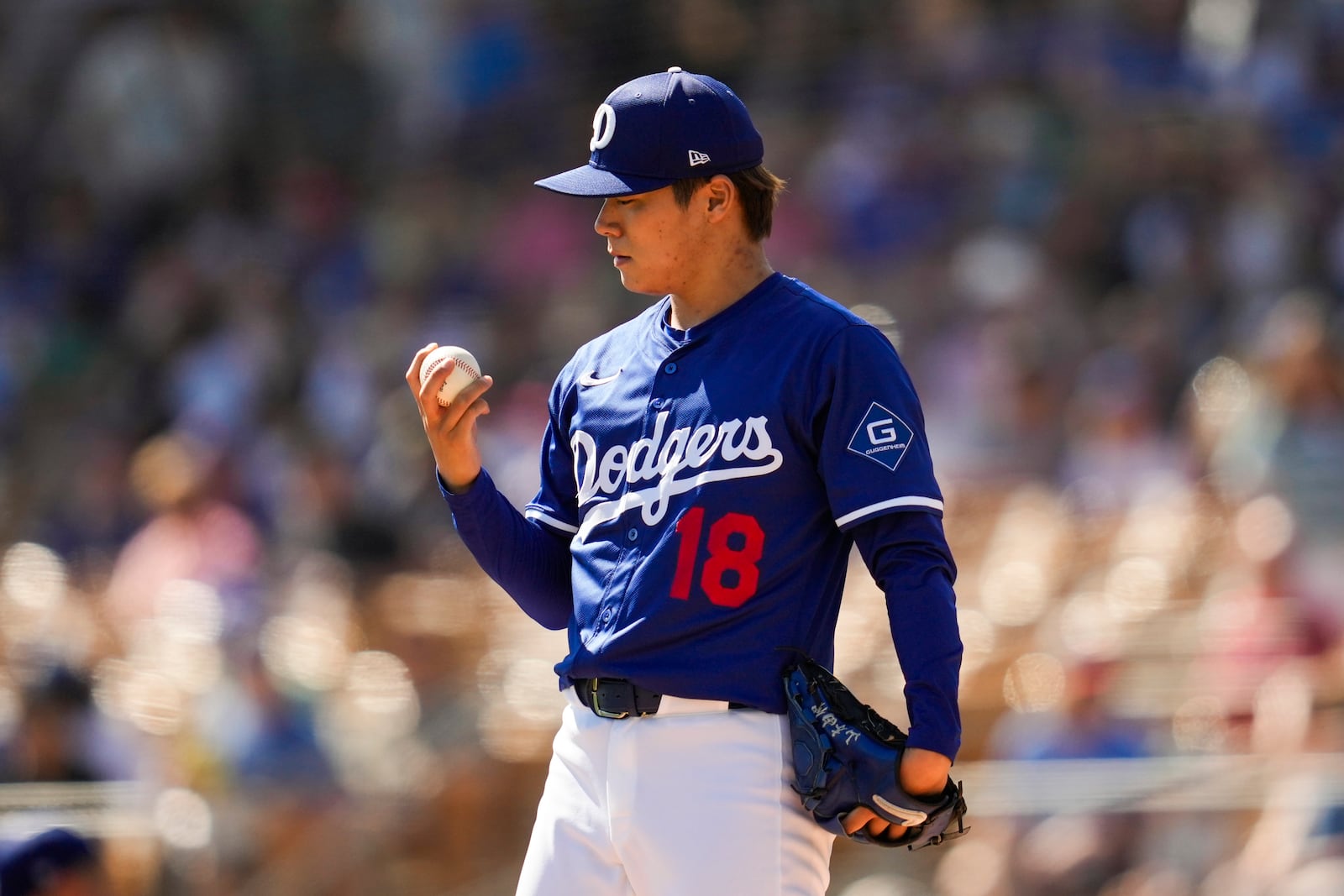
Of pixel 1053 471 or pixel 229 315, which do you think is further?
pixel 229 315

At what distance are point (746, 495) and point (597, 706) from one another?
0.39 meters

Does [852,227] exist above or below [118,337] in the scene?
Result: above

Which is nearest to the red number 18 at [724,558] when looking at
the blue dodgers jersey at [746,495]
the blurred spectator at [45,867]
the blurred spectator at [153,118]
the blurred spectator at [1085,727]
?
the blue dodgers jersey at [746,495]

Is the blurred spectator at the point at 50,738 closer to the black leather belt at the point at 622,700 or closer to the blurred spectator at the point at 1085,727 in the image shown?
the blurred spectator at the point at 1085,727

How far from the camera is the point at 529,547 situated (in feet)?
10.3

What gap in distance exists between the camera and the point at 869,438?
9.06ft

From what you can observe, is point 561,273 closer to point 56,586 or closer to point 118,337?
point 118,337

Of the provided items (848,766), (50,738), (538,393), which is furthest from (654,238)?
(538,393)

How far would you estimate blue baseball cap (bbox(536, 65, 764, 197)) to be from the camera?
9.39ft

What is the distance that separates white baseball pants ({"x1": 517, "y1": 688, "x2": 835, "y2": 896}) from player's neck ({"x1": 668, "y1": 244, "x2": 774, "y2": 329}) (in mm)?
619

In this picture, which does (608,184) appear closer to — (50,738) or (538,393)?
(50,738)

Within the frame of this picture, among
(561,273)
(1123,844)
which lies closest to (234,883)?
(1123,844)

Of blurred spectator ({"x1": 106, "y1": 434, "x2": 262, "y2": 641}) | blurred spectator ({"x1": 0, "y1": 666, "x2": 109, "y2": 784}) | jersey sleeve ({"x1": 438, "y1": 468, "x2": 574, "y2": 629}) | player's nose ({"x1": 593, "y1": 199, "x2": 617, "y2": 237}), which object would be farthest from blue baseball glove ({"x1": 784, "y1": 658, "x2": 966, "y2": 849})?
blurred spectator ({"x1": 106, "y1": 434, "x2": 262, "y2": 641})

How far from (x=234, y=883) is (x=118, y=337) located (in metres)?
5.53
